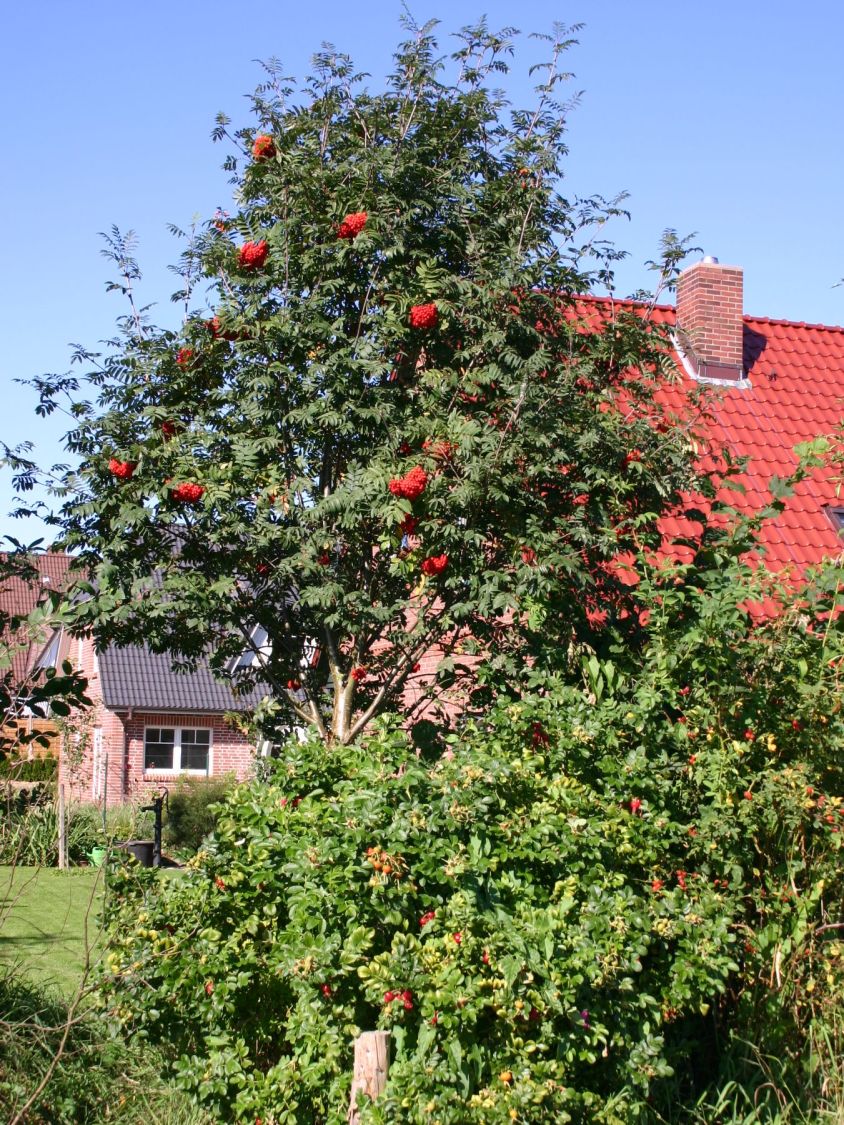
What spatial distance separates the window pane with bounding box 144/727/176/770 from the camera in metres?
27.4

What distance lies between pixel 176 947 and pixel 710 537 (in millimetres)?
3132

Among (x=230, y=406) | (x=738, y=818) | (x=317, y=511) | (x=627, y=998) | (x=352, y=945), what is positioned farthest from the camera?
(x=230, y=406)

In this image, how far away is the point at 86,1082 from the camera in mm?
4781

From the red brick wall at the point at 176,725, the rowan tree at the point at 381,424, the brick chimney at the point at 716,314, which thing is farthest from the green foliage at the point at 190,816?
the rowan tree at the point at 381,424

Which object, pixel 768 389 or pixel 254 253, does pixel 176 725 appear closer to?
pixel 768 389

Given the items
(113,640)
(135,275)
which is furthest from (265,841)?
(135,275)

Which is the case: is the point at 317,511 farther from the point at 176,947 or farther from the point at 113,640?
the point at 176,947

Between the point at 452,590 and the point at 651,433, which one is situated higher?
the point at 651,433

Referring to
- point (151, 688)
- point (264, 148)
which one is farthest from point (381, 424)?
point (151, 688)

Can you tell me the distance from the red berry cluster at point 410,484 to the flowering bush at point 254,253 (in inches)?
52.9

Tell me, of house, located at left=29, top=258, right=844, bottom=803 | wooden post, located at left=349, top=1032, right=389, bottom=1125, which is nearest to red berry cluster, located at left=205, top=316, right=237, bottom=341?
house, located at left=29, top=258, right=844, bottom=803

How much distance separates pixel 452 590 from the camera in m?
5.68

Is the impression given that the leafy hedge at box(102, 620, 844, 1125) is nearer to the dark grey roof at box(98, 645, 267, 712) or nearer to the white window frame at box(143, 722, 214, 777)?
the dark grey roof at box(98, 645, 267, 712)

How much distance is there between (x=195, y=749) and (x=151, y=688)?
1.86 metres
